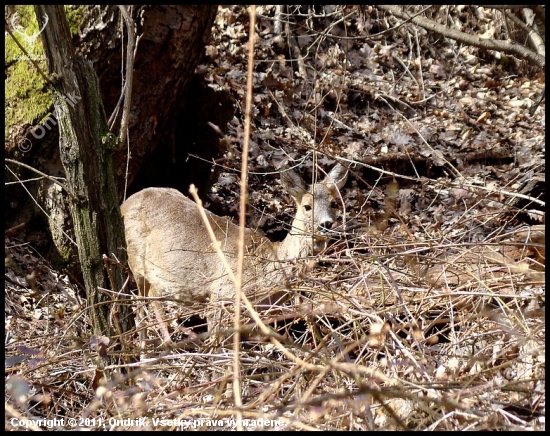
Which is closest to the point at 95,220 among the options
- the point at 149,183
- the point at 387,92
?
the point at 149,183

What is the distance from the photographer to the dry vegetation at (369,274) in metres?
2.65

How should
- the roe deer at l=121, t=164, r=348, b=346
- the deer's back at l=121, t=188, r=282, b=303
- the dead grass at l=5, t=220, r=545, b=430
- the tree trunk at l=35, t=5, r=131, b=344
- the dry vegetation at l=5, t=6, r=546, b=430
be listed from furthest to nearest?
the deer's back at l=121, t=188, r=282, b=303, the roe deer at l=121, t=164, r=348, b=346, the tree trunk at l=35, t=5, r=131, b=344, the dry vegetation at l=5, t=6, r=546, b=430, the dead grass at l=5, t=220, r=545, b=430

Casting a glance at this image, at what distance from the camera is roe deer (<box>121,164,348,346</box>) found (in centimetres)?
587

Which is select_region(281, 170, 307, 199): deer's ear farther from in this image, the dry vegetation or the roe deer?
the dry vegetation

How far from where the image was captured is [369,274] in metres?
3.33

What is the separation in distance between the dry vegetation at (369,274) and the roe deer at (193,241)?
292mm

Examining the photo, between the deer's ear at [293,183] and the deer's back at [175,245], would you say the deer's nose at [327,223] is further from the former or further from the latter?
the deer's back at [175,245]

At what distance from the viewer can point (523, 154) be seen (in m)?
8.43

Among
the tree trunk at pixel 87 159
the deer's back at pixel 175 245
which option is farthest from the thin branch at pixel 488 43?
the deer's back at pixel 175 245

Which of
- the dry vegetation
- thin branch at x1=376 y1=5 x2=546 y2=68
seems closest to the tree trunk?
the dry vegetation

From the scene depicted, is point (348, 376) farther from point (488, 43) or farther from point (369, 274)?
point (488, 43)

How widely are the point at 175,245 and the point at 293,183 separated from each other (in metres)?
1.28

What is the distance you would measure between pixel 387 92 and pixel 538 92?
2.39m

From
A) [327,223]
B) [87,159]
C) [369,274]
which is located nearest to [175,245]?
[327,223]
